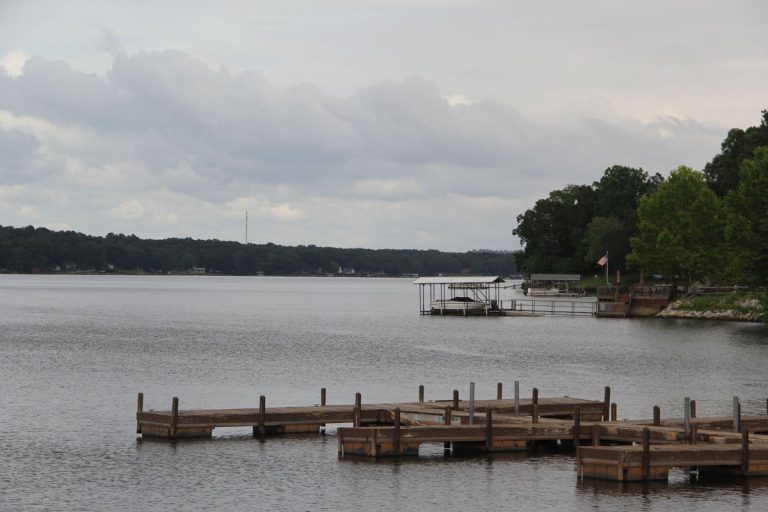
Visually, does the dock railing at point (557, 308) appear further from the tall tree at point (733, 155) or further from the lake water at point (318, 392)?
the tall tree at point (733, 155)

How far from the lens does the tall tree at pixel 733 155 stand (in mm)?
163750

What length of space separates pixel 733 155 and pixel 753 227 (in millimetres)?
66778

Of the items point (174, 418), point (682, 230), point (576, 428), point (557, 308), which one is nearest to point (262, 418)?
point (174, 418)

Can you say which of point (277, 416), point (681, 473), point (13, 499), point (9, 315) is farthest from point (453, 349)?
point (9, 315)

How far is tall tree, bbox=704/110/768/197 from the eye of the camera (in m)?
164

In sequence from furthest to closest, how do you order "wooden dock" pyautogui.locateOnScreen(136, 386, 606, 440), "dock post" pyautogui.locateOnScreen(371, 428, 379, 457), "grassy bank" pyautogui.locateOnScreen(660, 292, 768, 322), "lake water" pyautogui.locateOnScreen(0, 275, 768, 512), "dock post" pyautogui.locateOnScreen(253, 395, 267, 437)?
"grassy bank" pyautogui.locateOnScreen(660, 292, 768, 322) < "dock post" pyautogui.locateOnScreen(253, 395, 267, 437) < "wooden dock" pyautogui.locateOnScreen(136, 386, 606, 440) < "dock post" pyautogui.locateOnScreen(371, 428, 379, 457) < "lake water" pyautogui.locateOnScreen(0, 275, 768, 512)

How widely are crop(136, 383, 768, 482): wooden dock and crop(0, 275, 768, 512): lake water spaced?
68 centimetres

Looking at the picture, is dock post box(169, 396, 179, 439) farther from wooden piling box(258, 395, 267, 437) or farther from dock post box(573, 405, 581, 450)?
dock post box(573, 405, 581, 450)

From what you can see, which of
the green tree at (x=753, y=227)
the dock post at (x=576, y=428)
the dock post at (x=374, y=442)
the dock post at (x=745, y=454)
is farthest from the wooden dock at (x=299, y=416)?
the green tree at (x=753, y=227)

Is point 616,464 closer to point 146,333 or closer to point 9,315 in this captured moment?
point 146,333

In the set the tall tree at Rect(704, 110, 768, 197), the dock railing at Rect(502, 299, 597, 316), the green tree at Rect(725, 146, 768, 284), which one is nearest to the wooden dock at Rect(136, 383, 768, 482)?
the green tree at Rect(725, 146, 768, 284)

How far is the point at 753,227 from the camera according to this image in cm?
11425

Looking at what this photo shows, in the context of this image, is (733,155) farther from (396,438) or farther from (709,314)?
(396,438)

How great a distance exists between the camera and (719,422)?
140 feet
